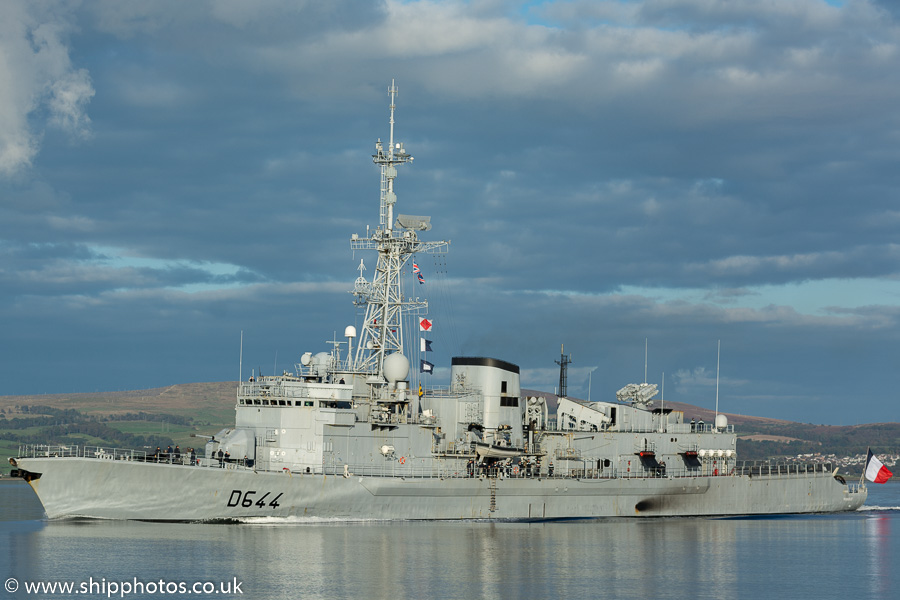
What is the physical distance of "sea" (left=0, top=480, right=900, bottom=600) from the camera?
2602 centimetres

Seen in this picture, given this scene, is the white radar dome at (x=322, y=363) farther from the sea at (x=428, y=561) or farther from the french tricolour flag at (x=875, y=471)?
the french tricolour flag at (x=875, y=471)

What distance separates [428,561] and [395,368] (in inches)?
442

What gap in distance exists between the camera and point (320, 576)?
27172 millimetres

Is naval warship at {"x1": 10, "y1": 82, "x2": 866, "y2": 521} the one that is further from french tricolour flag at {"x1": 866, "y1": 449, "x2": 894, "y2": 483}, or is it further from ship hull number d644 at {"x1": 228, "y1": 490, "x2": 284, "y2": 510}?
french tricolour flag at {"x1": 866, "y1": 449, "x2": 894, "y2": 483}

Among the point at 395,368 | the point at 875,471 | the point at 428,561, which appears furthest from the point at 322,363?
the point at 875,471

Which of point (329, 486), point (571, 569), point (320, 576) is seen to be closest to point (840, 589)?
point (571, 569)

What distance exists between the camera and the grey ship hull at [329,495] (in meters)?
35.2

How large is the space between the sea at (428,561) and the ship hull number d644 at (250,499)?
0.79 m

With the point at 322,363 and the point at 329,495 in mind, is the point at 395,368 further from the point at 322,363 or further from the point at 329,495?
the point at 329,495

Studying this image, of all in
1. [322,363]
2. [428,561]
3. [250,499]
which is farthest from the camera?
[322,363]

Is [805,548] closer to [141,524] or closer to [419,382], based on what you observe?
[419,382]

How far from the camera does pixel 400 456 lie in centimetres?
3891

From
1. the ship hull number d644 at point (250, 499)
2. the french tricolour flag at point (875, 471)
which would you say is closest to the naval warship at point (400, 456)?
A: the ship hull number d644 at point (250, 499)

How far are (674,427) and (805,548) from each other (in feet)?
37.5
